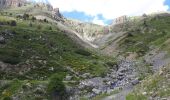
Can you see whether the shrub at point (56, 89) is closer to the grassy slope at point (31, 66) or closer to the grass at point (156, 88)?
the grassy slope at point (31, 66)

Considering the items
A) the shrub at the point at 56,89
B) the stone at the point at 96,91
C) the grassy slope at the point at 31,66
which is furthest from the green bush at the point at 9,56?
the shrub at the point at 56,89

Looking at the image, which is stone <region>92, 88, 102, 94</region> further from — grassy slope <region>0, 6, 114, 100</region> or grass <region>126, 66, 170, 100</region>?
grass <region>126, 66, 170, 100</region>

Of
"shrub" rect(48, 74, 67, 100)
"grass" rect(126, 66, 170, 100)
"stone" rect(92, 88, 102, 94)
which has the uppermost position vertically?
"grass" rect(126, 66, 170, 100)

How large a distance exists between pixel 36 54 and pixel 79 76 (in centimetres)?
3516

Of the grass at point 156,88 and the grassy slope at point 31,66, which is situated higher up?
the grass at point 156,88

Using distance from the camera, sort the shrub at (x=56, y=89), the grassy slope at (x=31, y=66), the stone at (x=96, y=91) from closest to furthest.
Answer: the shrub at (x=56, y=89)
the stone at (x=96, y=91)
the grassy slope at (x=31, y=66)

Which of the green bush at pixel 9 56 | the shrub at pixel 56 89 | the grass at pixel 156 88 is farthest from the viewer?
the green bush at pixel 9 56

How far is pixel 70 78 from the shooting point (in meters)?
132

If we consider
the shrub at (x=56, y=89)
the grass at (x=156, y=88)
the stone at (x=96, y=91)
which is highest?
the grass at (x=156, y=88)

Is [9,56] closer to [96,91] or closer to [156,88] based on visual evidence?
[96,91]

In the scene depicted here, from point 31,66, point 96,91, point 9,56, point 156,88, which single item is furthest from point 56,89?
point 9,56

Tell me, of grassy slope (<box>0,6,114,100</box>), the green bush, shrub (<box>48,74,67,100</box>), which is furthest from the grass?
the green bush

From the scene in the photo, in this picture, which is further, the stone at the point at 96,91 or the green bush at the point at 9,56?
the green bush at the point at 9,56

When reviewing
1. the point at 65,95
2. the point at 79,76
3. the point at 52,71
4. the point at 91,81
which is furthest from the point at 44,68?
the point at 65,95
